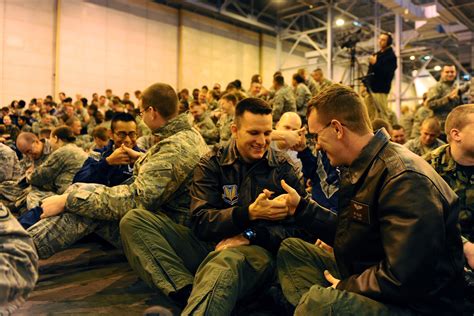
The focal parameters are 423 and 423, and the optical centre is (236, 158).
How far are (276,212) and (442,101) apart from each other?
4468 millimetres

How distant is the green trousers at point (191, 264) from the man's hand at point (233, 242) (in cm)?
5

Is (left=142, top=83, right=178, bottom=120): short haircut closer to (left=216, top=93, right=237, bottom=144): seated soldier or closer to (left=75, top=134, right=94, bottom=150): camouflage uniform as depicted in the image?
(left=216, top=93, right=237, bottom=144): seated soldier

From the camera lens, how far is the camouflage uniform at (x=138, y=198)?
106 inches

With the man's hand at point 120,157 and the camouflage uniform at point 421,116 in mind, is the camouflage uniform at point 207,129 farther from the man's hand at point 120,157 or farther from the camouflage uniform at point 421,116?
the man's hand at point 120,157

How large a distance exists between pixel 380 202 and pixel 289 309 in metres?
1.00

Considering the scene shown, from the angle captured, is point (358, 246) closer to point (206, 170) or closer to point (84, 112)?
point (206, 170)

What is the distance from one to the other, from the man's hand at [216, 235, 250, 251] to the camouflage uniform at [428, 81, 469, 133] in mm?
4415

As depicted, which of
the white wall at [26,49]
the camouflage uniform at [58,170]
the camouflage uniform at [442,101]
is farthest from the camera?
the white wall at [26,49]

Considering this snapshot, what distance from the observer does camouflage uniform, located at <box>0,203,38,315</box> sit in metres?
1.16

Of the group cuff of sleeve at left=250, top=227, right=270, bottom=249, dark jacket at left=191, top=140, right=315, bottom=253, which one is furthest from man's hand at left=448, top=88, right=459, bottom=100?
cuff of sleeve at left=250, top=227, right=270, bottom=249

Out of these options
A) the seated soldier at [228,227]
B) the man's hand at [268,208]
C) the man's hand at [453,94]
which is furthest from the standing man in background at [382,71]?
the man's hand at [268,208]

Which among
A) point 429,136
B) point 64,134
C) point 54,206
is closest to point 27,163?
point 64,134

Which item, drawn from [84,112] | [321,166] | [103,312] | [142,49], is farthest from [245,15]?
[103,312]

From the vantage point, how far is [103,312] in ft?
8.16
